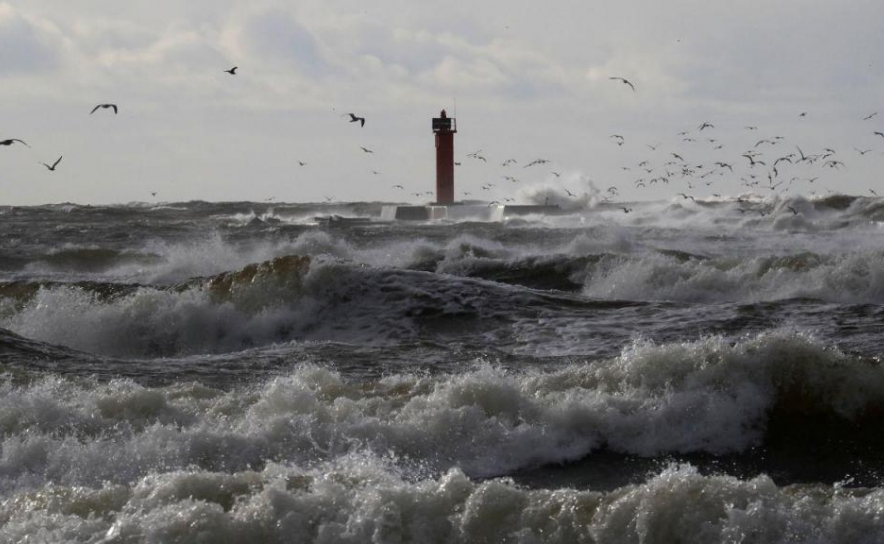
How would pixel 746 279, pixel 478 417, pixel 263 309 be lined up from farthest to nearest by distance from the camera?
pixel 746 279 < pixel 263 309 < pixel 478 417

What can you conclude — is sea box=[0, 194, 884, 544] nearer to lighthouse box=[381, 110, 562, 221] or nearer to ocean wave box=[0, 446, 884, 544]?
ocean wave box=[0, 446, 884, 544]

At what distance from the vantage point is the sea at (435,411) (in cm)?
518

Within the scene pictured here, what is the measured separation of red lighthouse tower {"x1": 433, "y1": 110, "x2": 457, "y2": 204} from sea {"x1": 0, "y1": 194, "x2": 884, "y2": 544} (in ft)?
96.6

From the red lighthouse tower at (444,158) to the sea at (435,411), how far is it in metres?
29.4

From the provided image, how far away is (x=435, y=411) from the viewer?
7031mm

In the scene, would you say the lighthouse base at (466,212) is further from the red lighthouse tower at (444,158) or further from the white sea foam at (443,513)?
the white sea foam at (443,513)

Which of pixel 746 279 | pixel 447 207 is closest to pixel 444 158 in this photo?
pixel 447 207

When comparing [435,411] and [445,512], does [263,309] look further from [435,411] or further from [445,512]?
[445,512]

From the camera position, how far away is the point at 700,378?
7445mm

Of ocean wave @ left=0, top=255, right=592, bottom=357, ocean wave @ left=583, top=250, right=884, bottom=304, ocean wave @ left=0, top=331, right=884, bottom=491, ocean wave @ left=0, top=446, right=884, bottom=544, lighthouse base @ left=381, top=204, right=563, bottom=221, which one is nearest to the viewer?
ocean wave @ left=0, top=446, right=884, bottom=544

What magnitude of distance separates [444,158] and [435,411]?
37.1 metres

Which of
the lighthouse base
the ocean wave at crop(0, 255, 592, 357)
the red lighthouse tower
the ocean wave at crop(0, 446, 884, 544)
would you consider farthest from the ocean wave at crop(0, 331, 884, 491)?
the red lighthouse tower

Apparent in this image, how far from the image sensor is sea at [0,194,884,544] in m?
5.18

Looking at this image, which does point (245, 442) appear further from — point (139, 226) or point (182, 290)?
point (139, 226)
